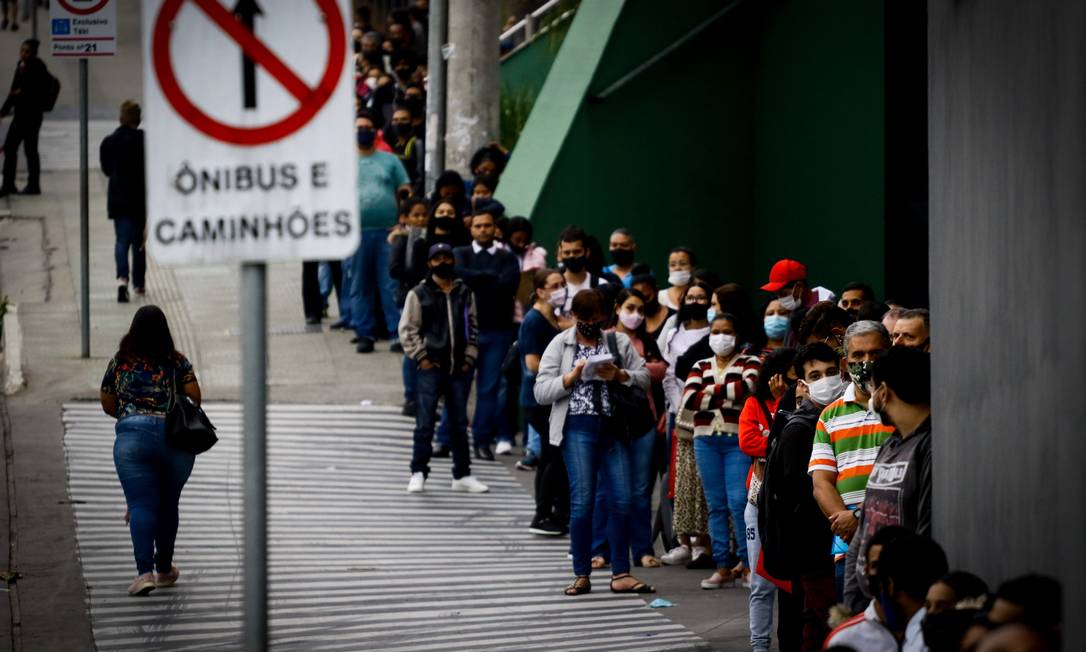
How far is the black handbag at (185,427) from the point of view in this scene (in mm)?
10125

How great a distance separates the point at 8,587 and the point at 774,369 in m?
4.70

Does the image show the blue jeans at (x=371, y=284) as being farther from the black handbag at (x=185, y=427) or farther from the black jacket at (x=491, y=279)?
the black handbag at (x=185, y=427)

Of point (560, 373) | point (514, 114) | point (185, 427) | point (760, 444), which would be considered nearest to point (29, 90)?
point (514, 114)

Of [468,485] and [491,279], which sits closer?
[468,485]

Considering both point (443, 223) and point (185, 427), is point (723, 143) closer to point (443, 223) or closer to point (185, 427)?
point (443, 223)

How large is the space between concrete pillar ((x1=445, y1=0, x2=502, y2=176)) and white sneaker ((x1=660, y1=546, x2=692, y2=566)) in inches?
274

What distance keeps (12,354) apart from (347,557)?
17.4 ft

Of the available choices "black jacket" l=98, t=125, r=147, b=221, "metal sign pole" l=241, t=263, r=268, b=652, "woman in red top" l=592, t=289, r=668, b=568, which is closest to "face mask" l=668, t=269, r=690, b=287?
"woman in red top" l=592, t=289, r=668, b=568

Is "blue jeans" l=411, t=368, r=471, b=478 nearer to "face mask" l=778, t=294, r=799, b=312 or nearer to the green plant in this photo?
"face mask" l=778, t=294, r=799, b=312

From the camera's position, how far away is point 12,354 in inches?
604

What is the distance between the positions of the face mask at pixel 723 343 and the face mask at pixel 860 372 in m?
2.67

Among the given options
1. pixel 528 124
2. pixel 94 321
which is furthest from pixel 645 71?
pixel 94 321

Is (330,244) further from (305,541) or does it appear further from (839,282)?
(839,282)

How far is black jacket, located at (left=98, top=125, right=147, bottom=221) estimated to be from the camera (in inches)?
656
